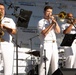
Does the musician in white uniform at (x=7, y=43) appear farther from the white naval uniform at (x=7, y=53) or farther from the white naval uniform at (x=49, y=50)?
the white naval uniform at (x=49, y=50)

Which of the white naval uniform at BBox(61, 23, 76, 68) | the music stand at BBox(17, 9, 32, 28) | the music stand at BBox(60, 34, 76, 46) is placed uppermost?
the music stand at BBox(17, 9, 32, 28)

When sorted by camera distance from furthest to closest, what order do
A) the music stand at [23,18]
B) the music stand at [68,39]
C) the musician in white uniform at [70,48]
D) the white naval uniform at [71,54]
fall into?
the white naval uniform at [71,54]
the musician in white uniform at [70,48]
the music stand at [68,39]
the music stand at [23,18]

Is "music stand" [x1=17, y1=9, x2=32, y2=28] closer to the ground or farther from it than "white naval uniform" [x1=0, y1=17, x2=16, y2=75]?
farther from it

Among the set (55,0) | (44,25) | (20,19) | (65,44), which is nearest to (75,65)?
(65,44)

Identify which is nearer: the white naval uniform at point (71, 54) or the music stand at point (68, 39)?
the music stand at point (68, 39)

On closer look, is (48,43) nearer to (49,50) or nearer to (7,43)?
(49,50)

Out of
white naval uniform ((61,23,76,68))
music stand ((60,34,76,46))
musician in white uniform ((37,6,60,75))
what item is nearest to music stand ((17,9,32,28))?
musician in white uniform ((37,6,60,75))

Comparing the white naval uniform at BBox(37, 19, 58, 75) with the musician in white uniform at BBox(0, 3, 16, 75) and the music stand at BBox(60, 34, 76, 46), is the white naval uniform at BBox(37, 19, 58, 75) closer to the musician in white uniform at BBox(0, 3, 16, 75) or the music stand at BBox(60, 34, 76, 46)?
the music stand at BBox(60, 34, 76, 46)

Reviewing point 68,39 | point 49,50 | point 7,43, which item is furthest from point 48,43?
point 7,43

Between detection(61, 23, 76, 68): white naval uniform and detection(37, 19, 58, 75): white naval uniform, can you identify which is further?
detection(61, 23, 76, 68): white naval uniform

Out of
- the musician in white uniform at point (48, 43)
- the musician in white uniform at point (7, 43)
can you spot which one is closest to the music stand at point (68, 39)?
the musician in white uniform at point (48, 43)

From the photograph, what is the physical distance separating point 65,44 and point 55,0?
2.22 meters

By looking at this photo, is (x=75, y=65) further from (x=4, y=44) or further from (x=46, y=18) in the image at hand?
(x=4, y=44)

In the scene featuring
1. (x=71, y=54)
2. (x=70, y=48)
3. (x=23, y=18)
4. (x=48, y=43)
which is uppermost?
(x=23, y=18)
